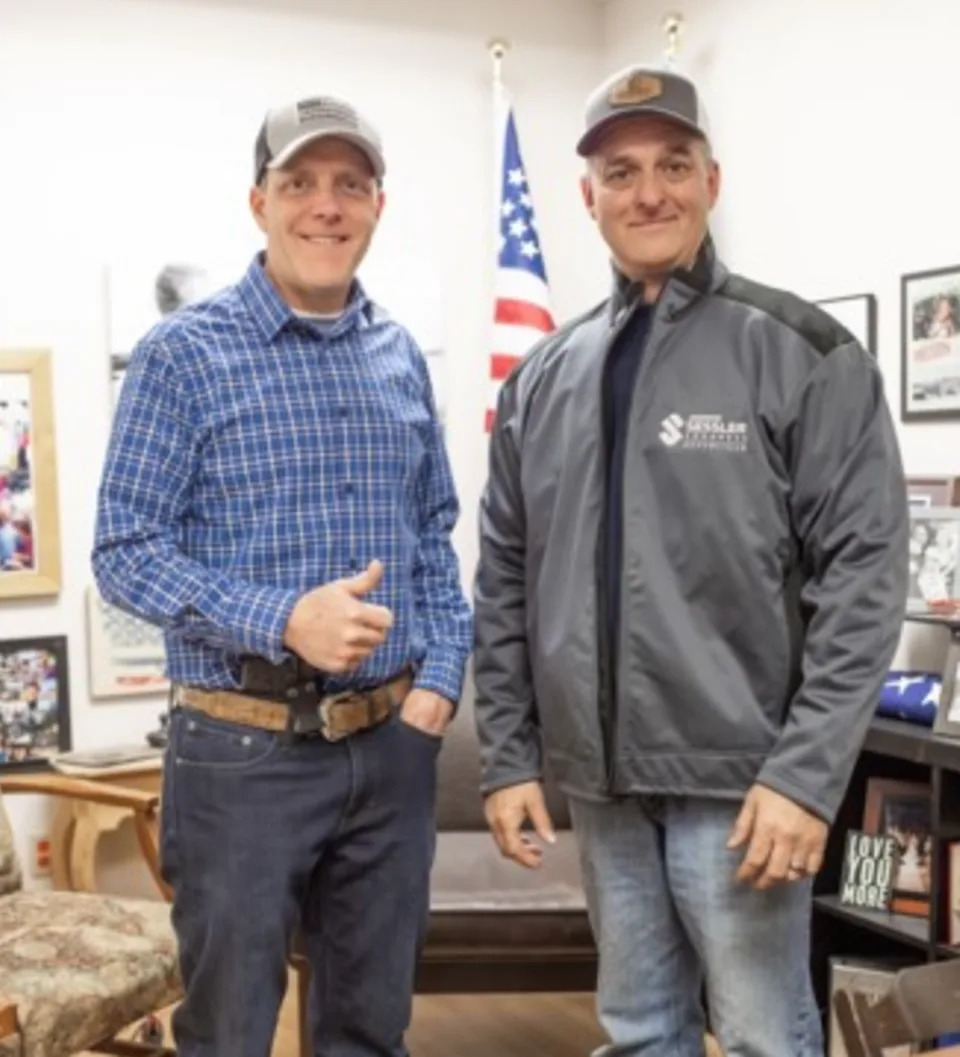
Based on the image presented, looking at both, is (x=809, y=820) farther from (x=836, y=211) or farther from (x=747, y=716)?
(x=836, y=211)

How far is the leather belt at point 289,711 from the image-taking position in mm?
1760

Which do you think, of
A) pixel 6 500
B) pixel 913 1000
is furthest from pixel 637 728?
pixel 6 500

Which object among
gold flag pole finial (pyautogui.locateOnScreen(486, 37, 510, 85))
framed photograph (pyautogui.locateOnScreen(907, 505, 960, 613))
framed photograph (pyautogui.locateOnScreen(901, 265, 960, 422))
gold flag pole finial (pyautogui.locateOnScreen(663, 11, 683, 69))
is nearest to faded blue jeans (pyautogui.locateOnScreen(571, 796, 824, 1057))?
framed photograph (pyautogui.locateOnScreen(907, 505, 960, 613))

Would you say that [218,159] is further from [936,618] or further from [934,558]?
[936,618]

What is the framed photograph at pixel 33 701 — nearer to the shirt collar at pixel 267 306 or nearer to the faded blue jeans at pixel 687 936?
the shirt collar at pixel 267 306

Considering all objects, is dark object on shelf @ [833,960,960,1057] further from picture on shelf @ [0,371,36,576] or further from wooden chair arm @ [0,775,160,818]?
picture on shelf @ [0,371,36,576]

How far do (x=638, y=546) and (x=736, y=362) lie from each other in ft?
0.80

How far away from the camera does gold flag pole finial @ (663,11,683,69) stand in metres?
3.90

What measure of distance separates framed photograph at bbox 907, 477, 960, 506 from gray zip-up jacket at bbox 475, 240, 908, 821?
Result: 1490 mm

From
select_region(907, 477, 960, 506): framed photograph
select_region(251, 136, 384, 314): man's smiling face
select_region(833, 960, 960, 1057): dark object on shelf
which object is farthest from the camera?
select_region(907, 477, 960, 506): framed photograph

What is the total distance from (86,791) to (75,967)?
646 mm

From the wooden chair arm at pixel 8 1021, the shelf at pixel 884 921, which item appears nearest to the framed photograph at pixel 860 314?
the shelf at pixel 884 921

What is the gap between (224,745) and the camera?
5.77ft

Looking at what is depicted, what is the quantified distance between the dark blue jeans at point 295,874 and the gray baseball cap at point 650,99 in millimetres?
813
